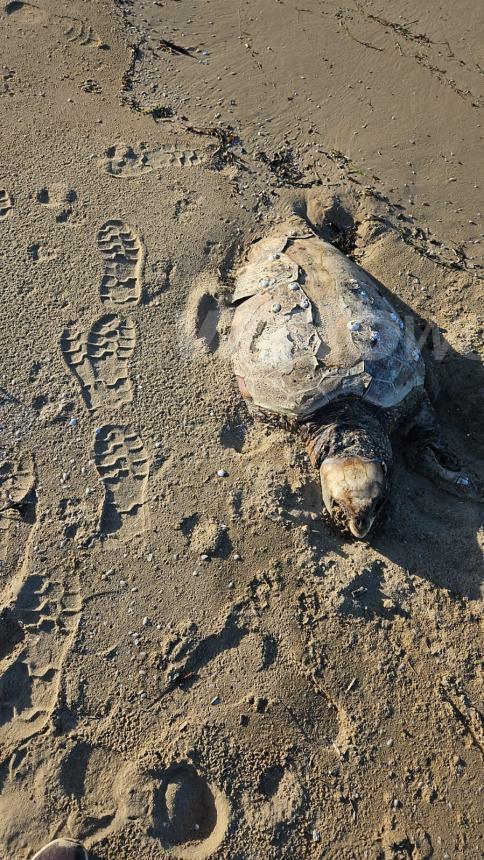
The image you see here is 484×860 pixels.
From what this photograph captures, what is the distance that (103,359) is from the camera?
4.51 m

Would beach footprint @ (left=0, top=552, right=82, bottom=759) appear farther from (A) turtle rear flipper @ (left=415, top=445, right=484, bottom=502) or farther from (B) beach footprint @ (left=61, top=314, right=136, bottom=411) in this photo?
(A) turtle rear flipper @ (left=415, top=445, right=484, bottom=502)

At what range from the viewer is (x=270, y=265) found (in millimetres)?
4695

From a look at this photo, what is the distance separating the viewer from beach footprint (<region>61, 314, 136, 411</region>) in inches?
172

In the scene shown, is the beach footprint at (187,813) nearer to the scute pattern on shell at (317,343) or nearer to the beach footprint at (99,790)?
the beach footprint at (99,790)

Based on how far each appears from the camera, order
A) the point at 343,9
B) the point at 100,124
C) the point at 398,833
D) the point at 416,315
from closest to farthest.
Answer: the point at 398,833, the point at 416,315, the point at 100,124, the point at 343,9

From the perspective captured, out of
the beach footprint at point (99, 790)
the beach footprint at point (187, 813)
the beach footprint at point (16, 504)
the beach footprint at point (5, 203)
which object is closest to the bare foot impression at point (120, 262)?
the beach footprint at point (5, 203)

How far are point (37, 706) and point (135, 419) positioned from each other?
204 centimetres

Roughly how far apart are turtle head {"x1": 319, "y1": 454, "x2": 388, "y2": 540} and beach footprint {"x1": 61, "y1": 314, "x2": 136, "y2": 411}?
172cm

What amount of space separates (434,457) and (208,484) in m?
1.77

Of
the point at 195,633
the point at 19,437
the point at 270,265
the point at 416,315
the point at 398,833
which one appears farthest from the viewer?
the point at 416,315

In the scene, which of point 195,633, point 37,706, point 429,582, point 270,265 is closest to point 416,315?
point 270,265

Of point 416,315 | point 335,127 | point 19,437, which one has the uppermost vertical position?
point 335,127

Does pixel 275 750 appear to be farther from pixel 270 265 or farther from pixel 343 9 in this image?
pixel 343 9

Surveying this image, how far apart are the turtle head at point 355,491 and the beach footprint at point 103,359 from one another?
172 centimetres
